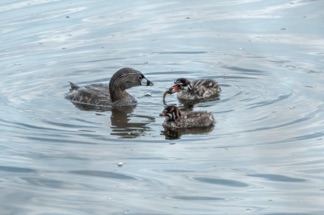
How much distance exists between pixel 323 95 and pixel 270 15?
13.1 ft

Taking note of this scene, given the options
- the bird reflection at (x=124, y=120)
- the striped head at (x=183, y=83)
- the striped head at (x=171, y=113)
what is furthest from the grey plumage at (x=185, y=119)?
the striped head at (x=183, y=83)

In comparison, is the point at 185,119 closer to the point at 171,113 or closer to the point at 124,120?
the point at 171,113

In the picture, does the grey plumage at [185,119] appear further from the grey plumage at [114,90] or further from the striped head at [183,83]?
the grey plumage at [114,90]

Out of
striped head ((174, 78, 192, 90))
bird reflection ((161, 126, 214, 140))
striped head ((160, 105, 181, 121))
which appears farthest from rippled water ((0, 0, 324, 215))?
striped head ((174, 78, 192, 90))

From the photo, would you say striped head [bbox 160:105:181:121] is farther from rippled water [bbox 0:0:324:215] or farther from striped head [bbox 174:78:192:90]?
striped head [bbox 174:78:192:90]

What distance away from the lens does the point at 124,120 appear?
11.9 meters

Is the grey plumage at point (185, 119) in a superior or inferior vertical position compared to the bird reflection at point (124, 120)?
superior

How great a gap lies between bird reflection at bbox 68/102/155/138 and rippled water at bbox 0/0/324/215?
43mm

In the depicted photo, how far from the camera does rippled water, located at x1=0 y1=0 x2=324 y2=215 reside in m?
8.12

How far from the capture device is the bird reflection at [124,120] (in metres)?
11.0

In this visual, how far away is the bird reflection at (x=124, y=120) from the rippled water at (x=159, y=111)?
43mm

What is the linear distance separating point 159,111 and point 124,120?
1.38 ft

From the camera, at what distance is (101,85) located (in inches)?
520

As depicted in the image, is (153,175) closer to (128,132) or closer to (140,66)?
(128,132)
